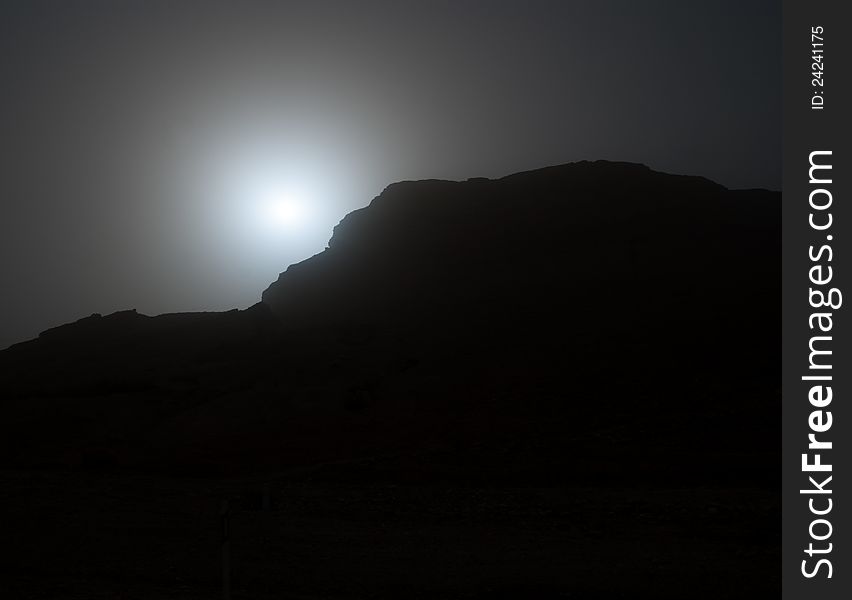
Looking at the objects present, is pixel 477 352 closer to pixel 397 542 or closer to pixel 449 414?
pixel 449 414

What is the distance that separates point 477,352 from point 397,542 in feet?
Answer: 98.4

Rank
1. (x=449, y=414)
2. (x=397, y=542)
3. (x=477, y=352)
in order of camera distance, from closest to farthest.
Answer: (x=397, y=542)
(x=449, y=414)
(x=477, y=352)

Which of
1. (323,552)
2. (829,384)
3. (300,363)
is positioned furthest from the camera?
(300,363)

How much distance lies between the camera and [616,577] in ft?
41.1

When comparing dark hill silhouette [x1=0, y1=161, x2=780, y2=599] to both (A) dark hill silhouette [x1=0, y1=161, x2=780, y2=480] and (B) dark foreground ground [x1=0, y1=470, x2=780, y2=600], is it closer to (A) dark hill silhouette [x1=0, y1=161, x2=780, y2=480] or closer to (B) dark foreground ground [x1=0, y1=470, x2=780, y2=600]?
(B) dark foreground ground [x1=0, y1=470, x2=780, y2=600]

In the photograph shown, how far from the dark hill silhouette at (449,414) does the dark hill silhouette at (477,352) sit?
0.22 meters

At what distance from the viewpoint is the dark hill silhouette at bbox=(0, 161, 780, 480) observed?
2998 cm

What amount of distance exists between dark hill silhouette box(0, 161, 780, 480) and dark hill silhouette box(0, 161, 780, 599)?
22 cm

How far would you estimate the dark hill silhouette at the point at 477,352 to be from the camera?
98.4 ft

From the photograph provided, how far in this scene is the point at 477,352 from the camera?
44.9 metres

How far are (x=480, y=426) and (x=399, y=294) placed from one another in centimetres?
2751

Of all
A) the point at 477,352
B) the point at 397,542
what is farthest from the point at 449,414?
the point at 397,542

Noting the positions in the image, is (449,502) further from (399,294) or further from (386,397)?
(399,294)

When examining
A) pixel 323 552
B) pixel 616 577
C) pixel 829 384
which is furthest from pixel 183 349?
pixel 829 384
